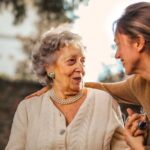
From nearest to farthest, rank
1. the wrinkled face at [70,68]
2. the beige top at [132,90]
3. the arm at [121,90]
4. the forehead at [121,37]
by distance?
the forehead at [121,37] → the beige top at [132,90] → the arm at [121,90] → the wrinkled face at [70,68]

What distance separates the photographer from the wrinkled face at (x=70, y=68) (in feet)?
6.50

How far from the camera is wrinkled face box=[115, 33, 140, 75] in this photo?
4.65 ft

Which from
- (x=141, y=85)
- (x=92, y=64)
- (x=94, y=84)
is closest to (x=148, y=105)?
(x=141, y=85)

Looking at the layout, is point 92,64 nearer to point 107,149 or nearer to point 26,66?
point 26,66

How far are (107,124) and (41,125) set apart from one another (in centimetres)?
33

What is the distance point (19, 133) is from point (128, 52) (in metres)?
0.81

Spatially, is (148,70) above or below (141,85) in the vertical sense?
above

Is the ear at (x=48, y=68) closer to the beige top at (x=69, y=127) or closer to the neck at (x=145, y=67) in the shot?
the beige top at (x=69, y=127)

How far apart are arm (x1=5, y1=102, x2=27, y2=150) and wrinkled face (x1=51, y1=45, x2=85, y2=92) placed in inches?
9.8

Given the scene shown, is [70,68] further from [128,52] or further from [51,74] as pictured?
[128,52]

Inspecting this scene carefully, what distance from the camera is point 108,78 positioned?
2.84m

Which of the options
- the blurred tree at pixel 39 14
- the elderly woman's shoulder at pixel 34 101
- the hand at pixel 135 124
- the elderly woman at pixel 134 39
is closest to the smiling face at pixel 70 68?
the elderly woman's shoulder at pixel 34 101

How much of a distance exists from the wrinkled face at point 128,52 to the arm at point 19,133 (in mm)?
735

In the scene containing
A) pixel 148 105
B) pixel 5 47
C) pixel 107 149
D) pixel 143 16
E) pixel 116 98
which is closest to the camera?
pixel 143 16
